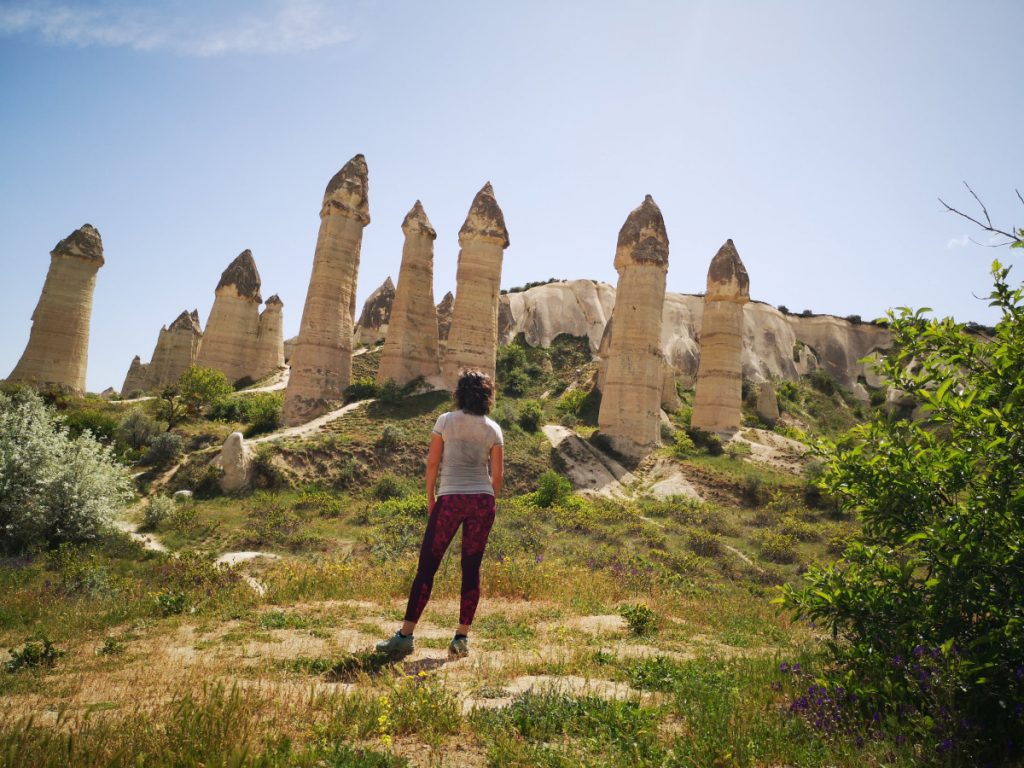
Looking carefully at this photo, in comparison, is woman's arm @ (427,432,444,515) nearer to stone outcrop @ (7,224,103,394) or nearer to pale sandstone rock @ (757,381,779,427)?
stone outcrop @ (7,224,103,394)

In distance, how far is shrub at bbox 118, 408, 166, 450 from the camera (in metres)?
20.6

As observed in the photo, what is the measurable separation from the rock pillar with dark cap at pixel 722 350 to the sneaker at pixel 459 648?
88.3ft

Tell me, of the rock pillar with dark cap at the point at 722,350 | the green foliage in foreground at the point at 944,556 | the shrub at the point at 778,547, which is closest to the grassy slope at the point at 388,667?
the green foliage in foreground at the point at 944,556

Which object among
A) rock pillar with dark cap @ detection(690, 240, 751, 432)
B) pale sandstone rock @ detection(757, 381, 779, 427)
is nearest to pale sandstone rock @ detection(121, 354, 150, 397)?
rock pillar with dark cap @ detection(690, 240, 751, 432)

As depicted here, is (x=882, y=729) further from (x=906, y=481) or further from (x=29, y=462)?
(x=29, y=462)

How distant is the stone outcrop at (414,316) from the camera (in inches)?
1019

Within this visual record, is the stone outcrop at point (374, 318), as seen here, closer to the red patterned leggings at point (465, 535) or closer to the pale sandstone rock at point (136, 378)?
the pale sandstone rock at point (136, 378)

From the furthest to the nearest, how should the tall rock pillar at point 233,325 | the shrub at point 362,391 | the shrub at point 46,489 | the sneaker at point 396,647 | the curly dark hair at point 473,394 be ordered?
the tall rock pillar at point 233,325 → the shrub at point 362,391 → the shrub at point 46,489 → the curly dark hair at point 473,394 → the sneaker at point 396,647

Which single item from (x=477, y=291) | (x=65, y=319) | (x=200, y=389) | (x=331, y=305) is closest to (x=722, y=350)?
(x=477, y=291)

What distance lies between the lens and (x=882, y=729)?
2969mm

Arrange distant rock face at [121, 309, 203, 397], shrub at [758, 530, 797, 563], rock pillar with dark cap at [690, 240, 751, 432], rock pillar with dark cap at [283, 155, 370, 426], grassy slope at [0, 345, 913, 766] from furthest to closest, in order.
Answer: distant rock face at [121, 309, 203, 397] < rock pillar with dark cap at [690, 240, 751, 432] < rock pillar with dark cap at [283, 155, 370, 426] < shrub at [758, 530, 797, 563] < grassy slope at [0, 345, 913, 766]

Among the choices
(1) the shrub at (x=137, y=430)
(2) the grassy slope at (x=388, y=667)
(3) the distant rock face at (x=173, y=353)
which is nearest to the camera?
(2) the grassy slope at (x=388, y=667)

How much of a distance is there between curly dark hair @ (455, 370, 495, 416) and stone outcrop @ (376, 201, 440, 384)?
21296 millimetres

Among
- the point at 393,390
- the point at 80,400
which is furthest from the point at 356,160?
the point at 80,400
